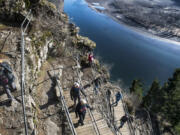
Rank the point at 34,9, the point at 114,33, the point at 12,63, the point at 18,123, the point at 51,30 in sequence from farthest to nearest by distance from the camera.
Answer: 1. the point at 114,33
2. the point at 51,30
3. the point at 34,9
4. the point at 12,63
5. the point at 18,123

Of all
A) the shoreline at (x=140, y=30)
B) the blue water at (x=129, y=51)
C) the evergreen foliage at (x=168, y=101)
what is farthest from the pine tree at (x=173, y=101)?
the shoreline at (x=140, y=30)

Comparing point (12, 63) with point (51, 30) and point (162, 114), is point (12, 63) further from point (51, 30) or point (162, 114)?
point (162, 114)

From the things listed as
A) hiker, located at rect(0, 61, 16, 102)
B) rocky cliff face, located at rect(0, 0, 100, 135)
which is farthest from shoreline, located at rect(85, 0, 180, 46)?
hiker, located at rect(0, 61, 16, 102)

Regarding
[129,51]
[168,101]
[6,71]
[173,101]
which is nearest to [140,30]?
[129,51]

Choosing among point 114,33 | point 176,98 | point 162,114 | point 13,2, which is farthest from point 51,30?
point 114,33

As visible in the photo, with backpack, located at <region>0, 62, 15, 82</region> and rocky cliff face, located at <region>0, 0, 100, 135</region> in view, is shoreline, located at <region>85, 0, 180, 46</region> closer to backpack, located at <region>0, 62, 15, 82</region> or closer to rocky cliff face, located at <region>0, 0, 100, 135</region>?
rocky cliff face, located at <region>0, 0, 100, 135</region>

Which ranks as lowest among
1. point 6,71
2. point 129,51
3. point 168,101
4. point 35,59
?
point 168,101

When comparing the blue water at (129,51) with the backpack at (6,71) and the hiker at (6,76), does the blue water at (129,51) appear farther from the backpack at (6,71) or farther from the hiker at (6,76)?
the backpack at (6,71)

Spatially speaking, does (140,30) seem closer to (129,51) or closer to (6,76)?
(129,51)
